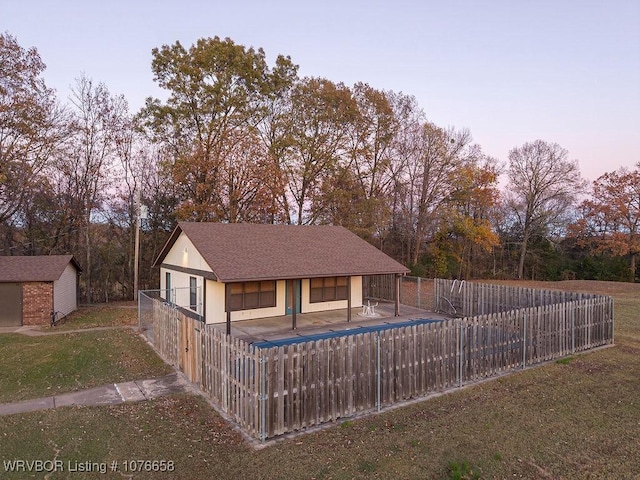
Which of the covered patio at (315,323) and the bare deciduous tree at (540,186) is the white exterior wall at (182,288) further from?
the bare deciduous tree at (540,186)

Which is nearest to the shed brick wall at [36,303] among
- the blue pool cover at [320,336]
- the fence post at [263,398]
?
the blue pool cover at [320,336]

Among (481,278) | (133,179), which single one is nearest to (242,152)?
(133,179)

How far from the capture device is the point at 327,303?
19641 mm

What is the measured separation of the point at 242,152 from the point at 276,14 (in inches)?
392

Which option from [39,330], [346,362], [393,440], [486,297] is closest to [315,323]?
[486,297]

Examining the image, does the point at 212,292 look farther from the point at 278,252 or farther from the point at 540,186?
the point at 540,186

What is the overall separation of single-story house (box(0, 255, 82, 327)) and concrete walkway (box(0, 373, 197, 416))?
10327 mm

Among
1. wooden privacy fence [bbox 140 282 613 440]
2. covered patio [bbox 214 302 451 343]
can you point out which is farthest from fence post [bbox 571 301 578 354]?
covered patio [bbox 214 302 451 343]

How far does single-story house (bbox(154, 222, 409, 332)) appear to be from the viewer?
15906mm

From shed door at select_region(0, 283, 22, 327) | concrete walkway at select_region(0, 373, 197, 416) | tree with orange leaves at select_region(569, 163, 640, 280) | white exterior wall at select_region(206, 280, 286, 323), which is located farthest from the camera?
tree with orange leaves at select_region(569, 163, 640, 280)

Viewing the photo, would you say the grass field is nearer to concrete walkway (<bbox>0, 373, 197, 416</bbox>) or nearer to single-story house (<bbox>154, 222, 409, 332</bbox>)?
concrete walkway (<bbox>0, 373, 197, 416</bbox>)

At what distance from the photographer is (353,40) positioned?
19.9m

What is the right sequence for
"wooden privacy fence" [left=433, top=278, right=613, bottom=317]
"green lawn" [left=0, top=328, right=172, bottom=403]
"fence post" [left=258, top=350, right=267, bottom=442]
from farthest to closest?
"wooden privacy fence" [left=433, top=278, right=613, bottom=317]
"green lawn" [left=0, top=328, right=172, bottom=403]
"fence post" [left=258, top=350, right=267, bottom=442]

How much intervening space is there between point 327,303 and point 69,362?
1131cm
